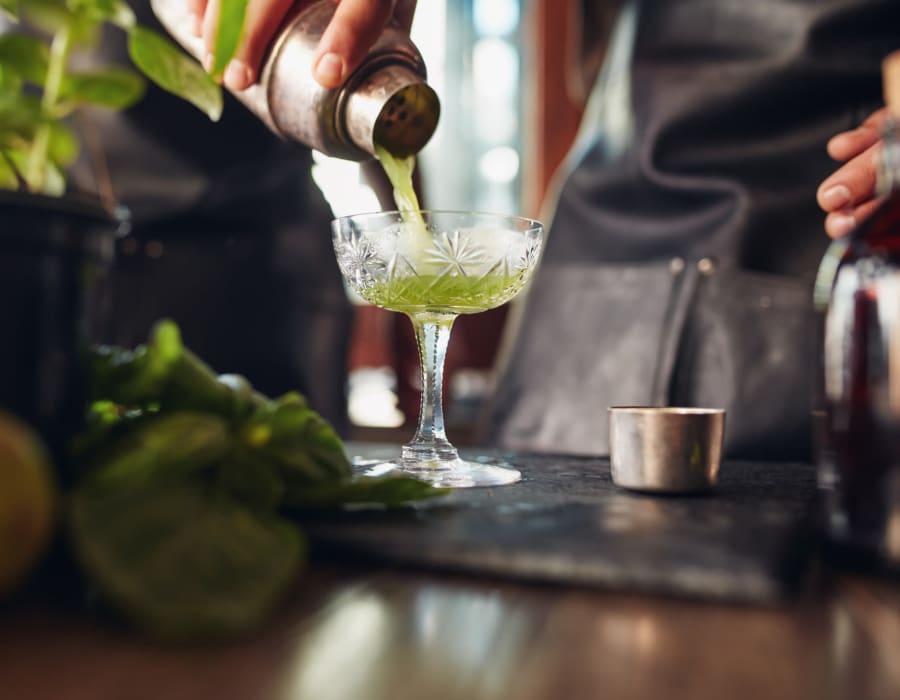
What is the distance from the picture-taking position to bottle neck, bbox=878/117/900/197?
1.46 ft

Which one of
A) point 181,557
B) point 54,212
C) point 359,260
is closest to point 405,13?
point 359,260

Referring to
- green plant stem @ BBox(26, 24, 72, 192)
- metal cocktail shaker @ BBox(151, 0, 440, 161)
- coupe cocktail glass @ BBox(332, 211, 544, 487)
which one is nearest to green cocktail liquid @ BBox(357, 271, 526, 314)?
coupe cocktail glass @ BBox(332, 211, 544, 487)

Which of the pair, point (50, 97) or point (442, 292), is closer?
point (50, 97)

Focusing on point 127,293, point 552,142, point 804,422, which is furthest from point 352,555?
point 552,142

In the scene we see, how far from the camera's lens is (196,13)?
0.82 m

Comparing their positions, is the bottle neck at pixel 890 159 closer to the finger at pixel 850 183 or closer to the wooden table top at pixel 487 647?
the wooden table top at pixel 487 647

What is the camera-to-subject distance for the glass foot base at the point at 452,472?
0.70 metres

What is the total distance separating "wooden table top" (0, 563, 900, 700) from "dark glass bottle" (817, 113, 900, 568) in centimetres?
4

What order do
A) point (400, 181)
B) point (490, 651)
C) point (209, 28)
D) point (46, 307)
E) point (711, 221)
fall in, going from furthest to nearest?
point (711, 221)
point (400, 181)
point (209, 28)
point (46, 307)
point (490, 651)

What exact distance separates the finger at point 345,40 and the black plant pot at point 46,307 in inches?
13.0

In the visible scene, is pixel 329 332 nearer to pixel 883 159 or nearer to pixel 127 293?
pixel 127 293

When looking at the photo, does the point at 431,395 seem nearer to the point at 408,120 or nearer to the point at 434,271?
the point at 434,271

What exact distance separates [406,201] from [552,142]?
337 cm

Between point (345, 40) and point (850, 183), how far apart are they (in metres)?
0.48
